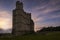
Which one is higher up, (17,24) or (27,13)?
(27,13)

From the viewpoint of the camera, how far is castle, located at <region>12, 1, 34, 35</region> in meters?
101

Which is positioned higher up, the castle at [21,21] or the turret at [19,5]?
the turret at [19,5]

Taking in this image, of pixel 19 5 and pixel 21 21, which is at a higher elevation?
pixel 19 5

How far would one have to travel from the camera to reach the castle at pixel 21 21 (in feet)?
331

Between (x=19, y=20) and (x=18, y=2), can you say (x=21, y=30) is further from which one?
(x=18, y=2)

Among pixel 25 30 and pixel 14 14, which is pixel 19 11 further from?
pixel 25 30

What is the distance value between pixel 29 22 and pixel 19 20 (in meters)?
7.08

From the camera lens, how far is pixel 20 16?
102188 millimetres

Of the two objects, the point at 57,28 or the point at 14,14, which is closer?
the point at 57,28

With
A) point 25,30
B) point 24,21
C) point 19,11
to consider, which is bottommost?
point 25,30

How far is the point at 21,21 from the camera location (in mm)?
102000

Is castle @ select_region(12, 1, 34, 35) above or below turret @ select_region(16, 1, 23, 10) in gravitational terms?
below

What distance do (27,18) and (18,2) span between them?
1340 cm

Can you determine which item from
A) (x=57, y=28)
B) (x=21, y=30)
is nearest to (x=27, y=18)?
(x=21, y=30)
